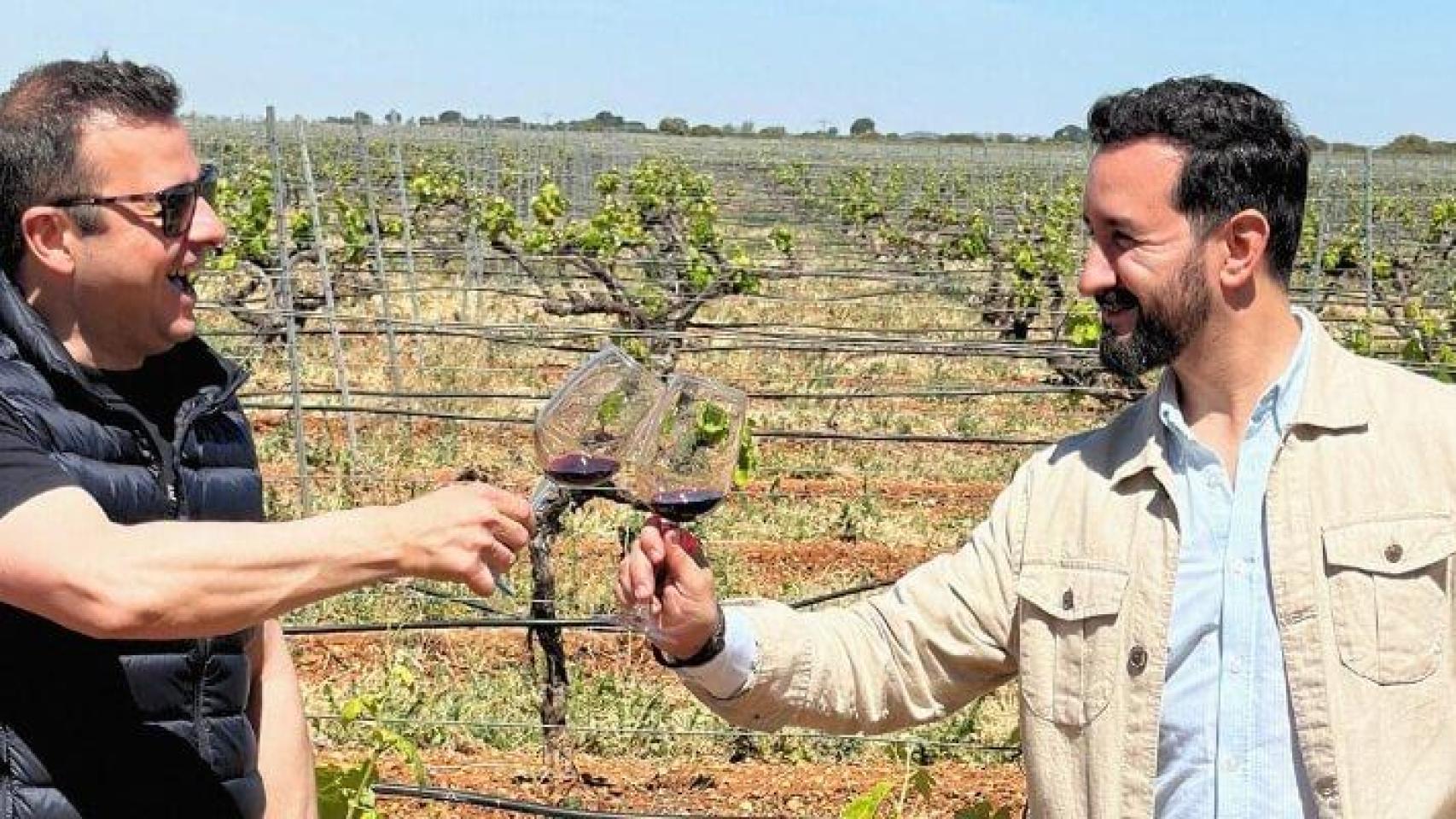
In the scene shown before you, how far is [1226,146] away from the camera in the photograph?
2.11 m

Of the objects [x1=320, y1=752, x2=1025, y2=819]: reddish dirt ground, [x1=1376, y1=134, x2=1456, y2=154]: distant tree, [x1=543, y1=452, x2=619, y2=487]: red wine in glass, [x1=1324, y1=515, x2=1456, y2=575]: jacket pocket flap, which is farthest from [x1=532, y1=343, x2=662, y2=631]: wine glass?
[x1=1376, y1=134, x2=1456, y2=154]: distant tree

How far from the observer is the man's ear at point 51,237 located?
1.98 metres

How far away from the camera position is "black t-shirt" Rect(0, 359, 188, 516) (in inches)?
71.2

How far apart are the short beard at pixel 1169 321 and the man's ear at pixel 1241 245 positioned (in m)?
0.03

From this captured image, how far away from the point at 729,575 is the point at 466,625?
338 cm

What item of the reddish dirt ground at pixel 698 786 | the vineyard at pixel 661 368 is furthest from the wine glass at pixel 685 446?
the reddish dirt ground at pixel 698 786

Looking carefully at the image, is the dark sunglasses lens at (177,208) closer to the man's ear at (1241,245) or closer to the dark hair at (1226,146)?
the dark hair at (1226,146)

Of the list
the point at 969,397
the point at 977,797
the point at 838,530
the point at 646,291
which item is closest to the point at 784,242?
the point at 646,291

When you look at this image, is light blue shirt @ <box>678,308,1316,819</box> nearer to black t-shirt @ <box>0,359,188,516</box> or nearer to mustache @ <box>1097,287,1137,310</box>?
mustache @ <box>1097,287,1137,310</box>

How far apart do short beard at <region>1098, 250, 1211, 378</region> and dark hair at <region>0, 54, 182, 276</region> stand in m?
1.14

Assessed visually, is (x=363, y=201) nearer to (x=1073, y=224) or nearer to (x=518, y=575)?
(x=1073, y=224)

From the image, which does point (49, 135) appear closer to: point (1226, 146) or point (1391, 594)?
point (1226, 146)

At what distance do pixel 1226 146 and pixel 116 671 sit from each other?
135cm

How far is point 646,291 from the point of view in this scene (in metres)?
13.8
